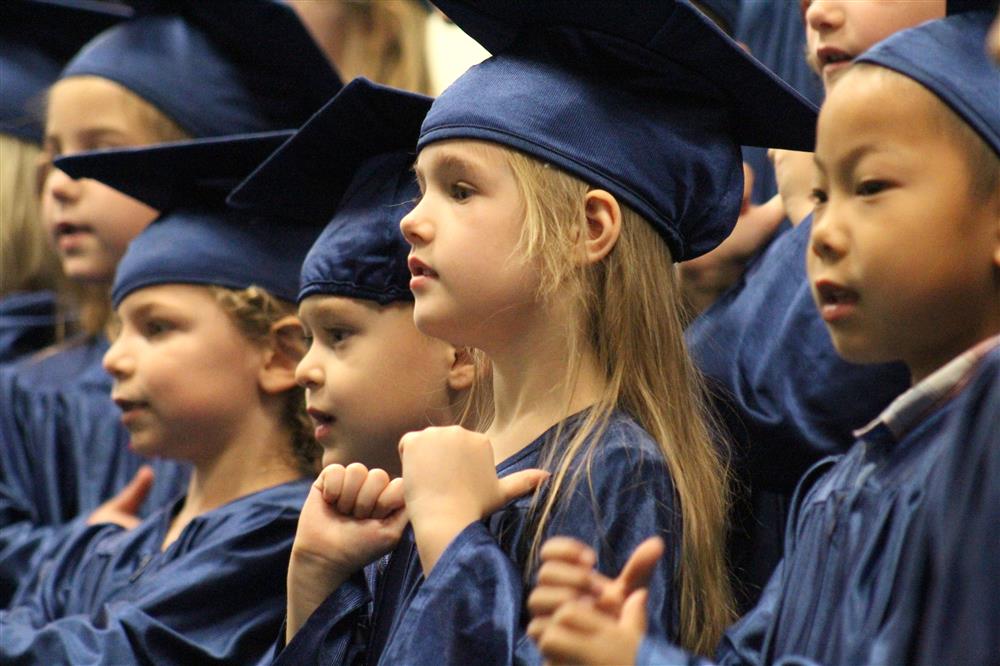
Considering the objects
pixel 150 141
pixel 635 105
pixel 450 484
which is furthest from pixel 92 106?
pixel 450 484

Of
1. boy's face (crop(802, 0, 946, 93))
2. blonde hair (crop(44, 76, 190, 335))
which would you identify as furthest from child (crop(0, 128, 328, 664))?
boy's face (crop(802, 0, 946, 93))

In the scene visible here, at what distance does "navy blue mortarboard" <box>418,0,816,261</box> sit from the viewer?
2.33 m

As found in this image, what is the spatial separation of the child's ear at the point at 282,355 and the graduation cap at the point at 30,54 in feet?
5.65

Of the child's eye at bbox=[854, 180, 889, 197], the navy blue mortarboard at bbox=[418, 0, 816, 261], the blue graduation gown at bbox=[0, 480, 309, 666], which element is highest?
the child's eye at bbox=[854, 180, 889, 197]

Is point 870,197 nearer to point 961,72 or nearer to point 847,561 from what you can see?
point 961,72

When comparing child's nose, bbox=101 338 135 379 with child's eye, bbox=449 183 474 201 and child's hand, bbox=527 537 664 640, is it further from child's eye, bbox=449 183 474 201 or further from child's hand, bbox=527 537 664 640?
child's hand, bbox=527 537 664 640

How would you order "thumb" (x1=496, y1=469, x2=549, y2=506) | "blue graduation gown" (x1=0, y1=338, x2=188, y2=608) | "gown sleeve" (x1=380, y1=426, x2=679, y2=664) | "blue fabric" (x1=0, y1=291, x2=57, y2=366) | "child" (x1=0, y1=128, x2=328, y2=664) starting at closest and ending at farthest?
"gown sleeve" (x1=380, y1=426, x2=679, y2=664)
"thumb" (x1=496, y1=469, x2=549, y2=506)
"child" (x1=0, y1=128, x2=328, y2=664)
"blue graduation gown" (x1=0, y1=338, x2=188, y2=608)
"blue fabric" (x1=0, y1=291, x2=57, y2=366)

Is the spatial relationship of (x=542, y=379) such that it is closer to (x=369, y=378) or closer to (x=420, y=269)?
(x=420, y=269)

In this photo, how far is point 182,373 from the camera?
3.24m

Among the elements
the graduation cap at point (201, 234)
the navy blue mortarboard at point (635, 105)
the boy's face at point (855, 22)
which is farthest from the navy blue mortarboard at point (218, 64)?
the boy's face at point (855, 22)

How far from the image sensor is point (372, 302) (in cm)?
280

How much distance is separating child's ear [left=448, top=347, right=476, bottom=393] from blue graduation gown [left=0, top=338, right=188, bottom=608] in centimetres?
128

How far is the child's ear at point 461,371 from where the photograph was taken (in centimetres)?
283

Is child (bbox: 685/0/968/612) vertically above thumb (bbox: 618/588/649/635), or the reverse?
thumb (bbox: 618/588/649/635)
